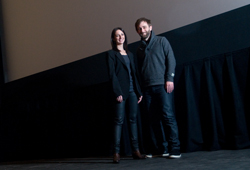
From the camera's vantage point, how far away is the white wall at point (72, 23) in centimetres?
260

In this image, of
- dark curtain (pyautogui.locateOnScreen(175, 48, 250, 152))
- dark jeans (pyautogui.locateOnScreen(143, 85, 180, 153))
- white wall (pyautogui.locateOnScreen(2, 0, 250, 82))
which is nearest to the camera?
dark jeans (pyautogui.locateOnScreen(143, 85, 180, 153))

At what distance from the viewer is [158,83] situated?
215cm

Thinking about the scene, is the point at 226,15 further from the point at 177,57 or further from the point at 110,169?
the point at 110,169

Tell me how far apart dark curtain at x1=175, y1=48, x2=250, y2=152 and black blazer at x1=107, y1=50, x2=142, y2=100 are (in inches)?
21.9

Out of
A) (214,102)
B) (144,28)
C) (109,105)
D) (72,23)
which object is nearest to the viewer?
(144,28)

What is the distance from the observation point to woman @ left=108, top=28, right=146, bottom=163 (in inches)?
83.5

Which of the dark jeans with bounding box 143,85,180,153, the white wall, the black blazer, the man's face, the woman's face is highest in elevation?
the white wall

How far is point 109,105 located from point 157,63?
3.33ft

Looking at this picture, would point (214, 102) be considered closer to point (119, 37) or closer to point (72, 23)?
point (119, 37)

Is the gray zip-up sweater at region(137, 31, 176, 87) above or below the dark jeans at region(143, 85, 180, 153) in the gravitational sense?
above

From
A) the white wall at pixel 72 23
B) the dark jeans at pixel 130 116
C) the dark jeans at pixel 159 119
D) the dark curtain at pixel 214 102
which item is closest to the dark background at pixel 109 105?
the dark curtain at pixel 214 102

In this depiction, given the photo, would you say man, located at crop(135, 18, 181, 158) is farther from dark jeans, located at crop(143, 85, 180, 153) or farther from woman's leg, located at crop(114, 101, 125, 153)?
woman's leg, located at crop(114, 101, 125, 153)

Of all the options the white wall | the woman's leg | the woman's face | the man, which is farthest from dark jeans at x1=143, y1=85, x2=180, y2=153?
the white wall

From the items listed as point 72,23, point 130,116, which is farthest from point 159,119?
point 72,23
